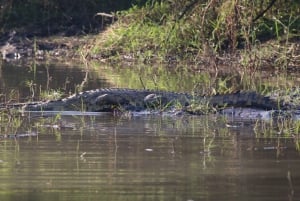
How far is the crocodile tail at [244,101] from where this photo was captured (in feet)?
33.8

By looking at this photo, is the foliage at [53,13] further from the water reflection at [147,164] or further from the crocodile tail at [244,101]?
the water reflection at [147,164]

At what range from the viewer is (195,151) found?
7289mm

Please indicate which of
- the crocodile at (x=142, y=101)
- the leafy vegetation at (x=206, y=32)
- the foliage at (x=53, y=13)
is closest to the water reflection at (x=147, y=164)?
the crocodile at (x=142, y=101)

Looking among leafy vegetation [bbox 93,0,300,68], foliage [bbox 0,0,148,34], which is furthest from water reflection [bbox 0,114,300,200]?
foliage [bbox 0,0,148,34]

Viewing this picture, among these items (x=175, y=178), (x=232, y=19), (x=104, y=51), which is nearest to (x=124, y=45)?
(x=104, y=51)

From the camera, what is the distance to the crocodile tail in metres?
10.3

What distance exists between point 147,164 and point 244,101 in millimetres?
3860

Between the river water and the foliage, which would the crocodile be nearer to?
the river water

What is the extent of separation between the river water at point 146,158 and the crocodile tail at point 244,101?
0.53 metres

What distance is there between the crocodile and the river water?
1.66ft

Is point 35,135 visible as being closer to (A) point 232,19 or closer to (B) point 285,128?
(B) point 285,128

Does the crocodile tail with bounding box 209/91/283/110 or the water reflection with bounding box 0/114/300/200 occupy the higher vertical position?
the crocodile tail with bounding box 209/91/283/110

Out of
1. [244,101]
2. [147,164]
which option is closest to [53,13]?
[244,101]

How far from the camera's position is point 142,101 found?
34.5ft
